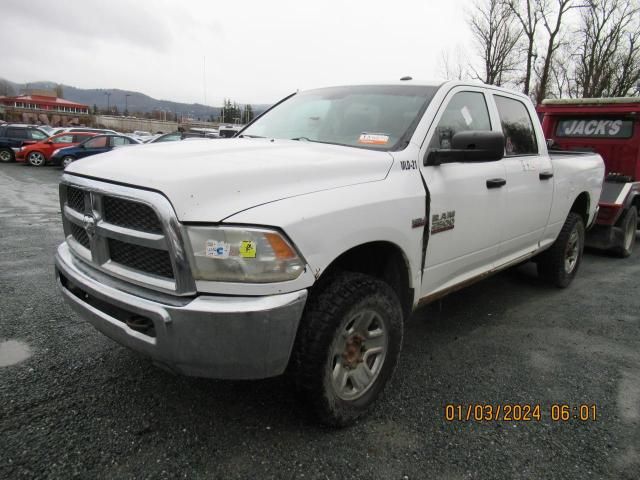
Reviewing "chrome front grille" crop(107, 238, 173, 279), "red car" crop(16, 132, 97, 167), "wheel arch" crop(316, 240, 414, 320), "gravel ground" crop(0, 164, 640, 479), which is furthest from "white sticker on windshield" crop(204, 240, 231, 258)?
"red car" crop(16, 132, 97, 167)

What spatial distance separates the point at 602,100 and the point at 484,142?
584 cm

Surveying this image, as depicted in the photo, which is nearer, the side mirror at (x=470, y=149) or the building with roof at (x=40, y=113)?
the side mirror at (x=470, y=149)

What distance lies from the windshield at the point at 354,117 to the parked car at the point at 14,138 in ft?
67.4

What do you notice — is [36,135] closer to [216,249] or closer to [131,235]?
[131,235]

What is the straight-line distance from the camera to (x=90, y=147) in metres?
17.7

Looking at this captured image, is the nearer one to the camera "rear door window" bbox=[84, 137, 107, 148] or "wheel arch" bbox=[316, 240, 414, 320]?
"wheel arch" bbox=[316, 240, 414, 320]

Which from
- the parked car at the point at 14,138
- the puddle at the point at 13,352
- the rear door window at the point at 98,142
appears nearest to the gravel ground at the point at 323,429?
the puddle at the point at 13,352

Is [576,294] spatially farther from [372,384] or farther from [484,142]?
[372,384]

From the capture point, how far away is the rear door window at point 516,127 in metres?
3.71

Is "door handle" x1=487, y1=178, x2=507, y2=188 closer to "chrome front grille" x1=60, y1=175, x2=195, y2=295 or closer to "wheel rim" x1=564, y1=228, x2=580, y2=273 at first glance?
Answer: "wheel rim" x1=564, y1=228, x2=580, y2=273

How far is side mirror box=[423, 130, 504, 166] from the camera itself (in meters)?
2.65

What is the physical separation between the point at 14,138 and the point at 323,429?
2268 cm

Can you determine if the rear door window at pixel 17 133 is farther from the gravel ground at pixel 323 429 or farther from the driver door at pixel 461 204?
the driver door at pixel 461 204

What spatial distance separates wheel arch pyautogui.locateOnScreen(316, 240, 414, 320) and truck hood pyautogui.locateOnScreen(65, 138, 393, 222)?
0.38 meters
